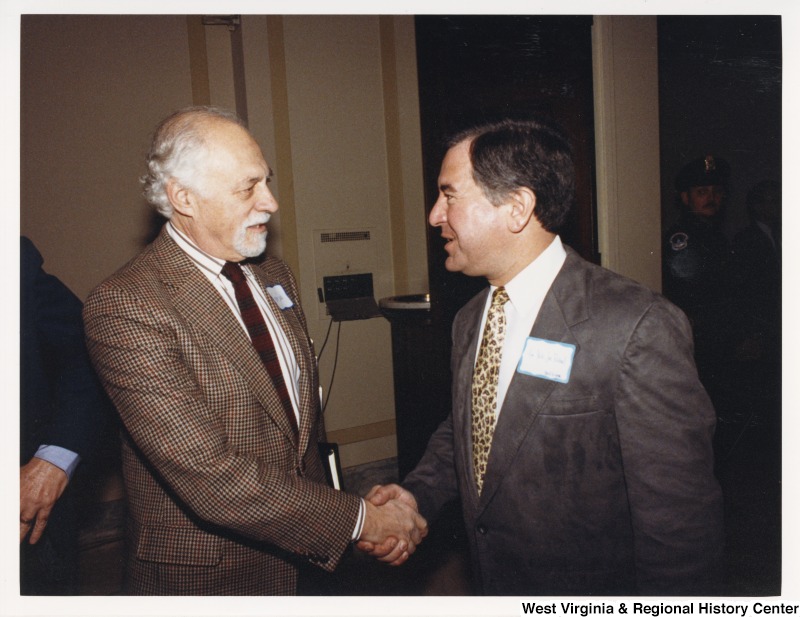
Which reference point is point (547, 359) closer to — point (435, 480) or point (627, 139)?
point (435, 480)

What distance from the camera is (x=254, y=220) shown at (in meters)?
1.71

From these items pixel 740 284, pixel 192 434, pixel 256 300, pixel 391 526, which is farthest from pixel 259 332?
pixel 740 284

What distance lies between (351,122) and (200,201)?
8.25 ft

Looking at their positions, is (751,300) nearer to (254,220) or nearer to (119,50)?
(254,220)

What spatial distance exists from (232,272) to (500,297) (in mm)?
836

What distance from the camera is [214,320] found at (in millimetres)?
1530

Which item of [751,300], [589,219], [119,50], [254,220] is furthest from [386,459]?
[119,50]

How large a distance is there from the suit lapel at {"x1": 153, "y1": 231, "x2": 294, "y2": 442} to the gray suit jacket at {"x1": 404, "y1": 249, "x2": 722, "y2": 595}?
600 mm

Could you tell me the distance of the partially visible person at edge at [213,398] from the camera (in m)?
1.40

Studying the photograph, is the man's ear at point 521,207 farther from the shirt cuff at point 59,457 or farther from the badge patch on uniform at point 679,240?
the badge patch on uniform at point 679,240

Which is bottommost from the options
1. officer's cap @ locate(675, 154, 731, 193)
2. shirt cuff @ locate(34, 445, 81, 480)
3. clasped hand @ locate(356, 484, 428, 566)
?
clasped hand @ locate(356, 484, 428, 566)

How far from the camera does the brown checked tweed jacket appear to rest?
1.39 metres

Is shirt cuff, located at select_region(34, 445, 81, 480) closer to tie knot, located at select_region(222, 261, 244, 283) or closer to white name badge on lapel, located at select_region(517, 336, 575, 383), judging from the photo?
tie knot, located at select_region(222, 261, 244, 283)

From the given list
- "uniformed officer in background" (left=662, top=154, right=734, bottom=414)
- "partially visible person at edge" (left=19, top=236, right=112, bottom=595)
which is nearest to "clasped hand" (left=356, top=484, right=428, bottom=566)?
"partially visible person at edge" (left=19, top=236, right=112, bottom=595)
